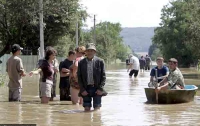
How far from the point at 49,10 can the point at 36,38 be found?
24791 mm

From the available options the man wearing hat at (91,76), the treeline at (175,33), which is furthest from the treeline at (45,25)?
the treeline at (175,33)

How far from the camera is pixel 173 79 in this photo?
14992 millimetres

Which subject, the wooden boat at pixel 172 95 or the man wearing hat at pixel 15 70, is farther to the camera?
the wooden boat at pixel 172 95

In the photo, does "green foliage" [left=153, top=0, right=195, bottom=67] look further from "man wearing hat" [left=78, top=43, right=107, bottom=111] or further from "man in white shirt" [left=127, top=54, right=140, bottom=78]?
"man wearing hat" [left=78, top=43, right=107, bottom=111]

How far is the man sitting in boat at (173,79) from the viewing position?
1480 centimetres

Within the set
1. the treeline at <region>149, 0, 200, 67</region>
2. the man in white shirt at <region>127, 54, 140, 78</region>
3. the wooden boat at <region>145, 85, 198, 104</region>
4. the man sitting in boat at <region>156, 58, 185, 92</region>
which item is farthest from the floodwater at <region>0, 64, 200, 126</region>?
the treeline at <region>149, 0, 200, 67</region>

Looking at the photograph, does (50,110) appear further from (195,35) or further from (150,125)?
(195,35)

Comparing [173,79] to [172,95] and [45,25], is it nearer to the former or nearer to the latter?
[172,95]

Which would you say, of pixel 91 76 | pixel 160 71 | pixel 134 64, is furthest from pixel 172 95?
pixel 134 64

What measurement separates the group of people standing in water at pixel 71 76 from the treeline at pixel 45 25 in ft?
27.9

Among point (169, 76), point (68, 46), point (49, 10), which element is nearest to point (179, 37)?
point (68, 46)

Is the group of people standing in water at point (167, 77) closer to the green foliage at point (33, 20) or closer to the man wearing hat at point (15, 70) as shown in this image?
the man wearing hat at point (15, 70)

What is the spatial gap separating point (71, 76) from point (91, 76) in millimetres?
2195

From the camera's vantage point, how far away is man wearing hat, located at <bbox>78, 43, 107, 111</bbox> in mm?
11383
